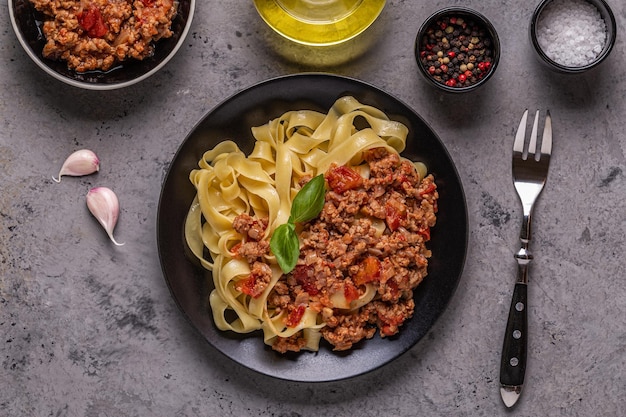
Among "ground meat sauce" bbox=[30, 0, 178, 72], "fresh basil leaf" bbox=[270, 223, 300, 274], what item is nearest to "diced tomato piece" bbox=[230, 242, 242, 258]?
"fresh basil leaf" bbox=[270, 223, 300, 274]

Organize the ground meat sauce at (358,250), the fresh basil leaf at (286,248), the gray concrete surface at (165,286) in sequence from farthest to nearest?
the gray concrete surface at (165,286), the ground meat sauce at (358,250), the fresh basil leaf at (286,248)

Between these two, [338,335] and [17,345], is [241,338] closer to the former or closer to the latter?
[338,335]

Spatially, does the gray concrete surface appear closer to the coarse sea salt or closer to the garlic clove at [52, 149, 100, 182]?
the garlic clove at [52, 149, 100, 182]

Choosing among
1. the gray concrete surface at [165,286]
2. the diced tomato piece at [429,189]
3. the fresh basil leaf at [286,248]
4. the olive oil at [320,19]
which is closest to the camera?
the fresh basil leaf at [286,248]

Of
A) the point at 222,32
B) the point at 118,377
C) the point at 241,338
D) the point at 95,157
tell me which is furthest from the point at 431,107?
the point at 118,377

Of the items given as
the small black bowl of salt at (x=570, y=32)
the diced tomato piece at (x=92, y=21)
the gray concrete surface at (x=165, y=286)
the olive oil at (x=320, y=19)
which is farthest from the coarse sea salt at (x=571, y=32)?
the diced tomato piece at (x=92, y=21)

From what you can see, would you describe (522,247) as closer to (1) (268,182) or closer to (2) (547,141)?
(2) (547,141)

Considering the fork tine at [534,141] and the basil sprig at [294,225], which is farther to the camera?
the fork tine at [534,141]

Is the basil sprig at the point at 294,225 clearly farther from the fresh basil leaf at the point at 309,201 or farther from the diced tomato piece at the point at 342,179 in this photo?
the diced tomato piece at the point at 342,179
